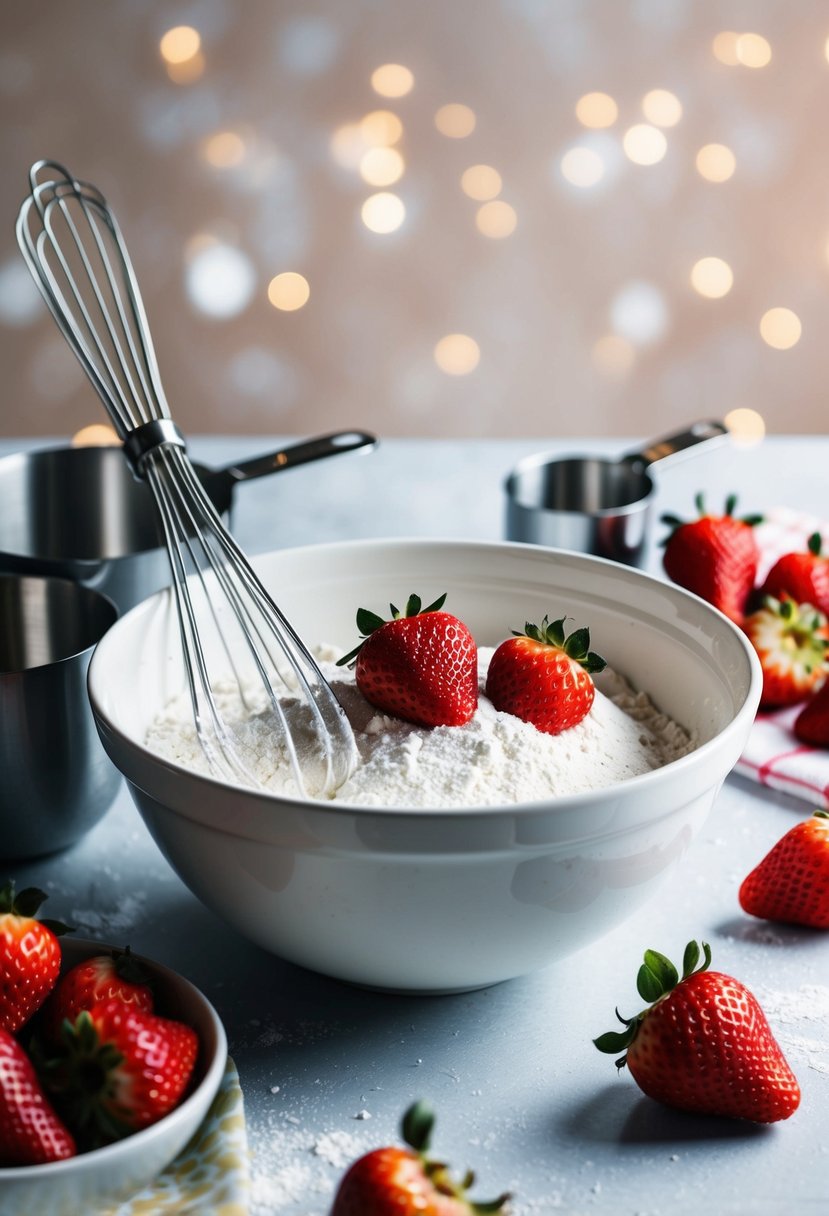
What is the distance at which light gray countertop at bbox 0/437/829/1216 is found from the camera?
0.51m

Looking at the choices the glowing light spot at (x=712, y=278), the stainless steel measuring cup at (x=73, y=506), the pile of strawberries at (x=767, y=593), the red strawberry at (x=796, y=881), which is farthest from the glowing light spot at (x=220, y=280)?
the red strawberry at (x=796, y=881)

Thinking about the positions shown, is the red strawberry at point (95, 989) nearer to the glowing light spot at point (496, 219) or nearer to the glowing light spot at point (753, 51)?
the glowing light spot at point (496, 219)

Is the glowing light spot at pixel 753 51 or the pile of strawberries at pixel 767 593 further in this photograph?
the glowing light spot at pixel 753 51

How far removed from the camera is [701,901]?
2.29 ft

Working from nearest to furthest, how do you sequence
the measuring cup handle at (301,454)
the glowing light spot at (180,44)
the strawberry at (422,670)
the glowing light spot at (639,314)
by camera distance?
the strawberry at (422,670)
the measuring cup handle at (301,454)
the glowing light spot at (180,44)
the glowing light spot at (639,314)

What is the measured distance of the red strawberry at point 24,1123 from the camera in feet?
1.51

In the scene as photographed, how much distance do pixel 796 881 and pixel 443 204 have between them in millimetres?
1898

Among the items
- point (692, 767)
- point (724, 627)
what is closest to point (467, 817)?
point (692, 767)

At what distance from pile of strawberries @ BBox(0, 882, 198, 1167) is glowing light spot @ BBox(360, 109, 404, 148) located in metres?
1.99

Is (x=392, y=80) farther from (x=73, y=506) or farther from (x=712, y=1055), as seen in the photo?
(x=712, y=1055)

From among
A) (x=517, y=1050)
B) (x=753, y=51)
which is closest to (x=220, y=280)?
(x=753, y=51)

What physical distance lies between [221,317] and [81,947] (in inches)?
77.7

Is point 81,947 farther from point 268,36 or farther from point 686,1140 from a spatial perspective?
point 268,36

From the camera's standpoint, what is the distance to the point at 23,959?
1.72 ft
